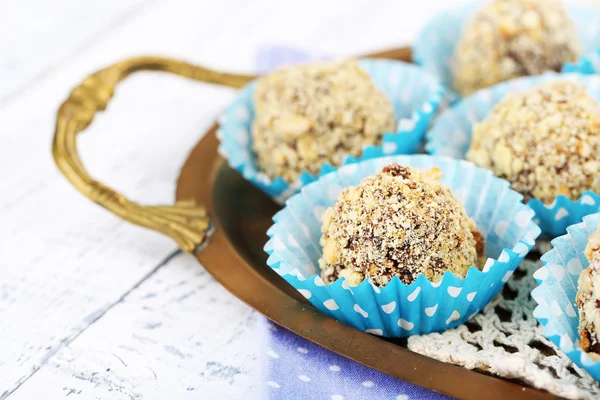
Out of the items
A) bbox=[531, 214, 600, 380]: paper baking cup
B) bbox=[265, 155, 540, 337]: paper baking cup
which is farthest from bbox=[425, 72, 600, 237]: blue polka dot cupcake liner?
bbox=[531, 214, 600, 380]: paper baking cup

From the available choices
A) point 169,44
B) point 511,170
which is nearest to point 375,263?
point 511,170

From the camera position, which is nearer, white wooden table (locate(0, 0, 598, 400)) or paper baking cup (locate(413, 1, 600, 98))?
white wooden table (locate(0, 0, 598, 400))

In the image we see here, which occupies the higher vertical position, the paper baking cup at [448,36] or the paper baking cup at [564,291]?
the paper baking cup at [448,36]

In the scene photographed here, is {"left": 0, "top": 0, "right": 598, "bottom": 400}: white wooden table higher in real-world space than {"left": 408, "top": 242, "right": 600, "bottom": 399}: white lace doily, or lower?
higher

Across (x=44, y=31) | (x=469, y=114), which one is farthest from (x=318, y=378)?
(x=44, y=31)

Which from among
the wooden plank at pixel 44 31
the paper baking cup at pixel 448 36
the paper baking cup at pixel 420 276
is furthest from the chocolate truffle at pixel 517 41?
the wooden plank at pixel 44 31

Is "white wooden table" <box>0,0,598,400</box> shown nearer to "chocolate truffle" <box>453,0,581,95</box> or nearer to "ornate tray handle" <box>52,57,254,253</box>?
"ornate tray handle" <box>52,57,254,253</box>

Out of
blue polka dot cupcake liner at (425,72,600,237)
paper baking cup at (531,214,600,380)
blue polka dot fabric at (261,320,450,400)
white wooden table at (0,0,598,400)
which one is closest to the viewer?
paper baking cup at (531,214,600,380)

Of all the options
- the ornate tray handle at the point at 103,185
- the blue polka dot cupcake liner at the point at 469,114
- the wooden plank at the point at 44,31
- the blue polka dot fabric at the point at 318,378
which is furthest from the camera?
the wooden plank at the point at 44,31

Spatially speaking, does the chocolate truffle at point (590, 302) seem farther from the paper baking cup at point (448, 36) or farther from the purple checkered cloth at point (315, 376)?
the paper baking cup at point (448, 36)
